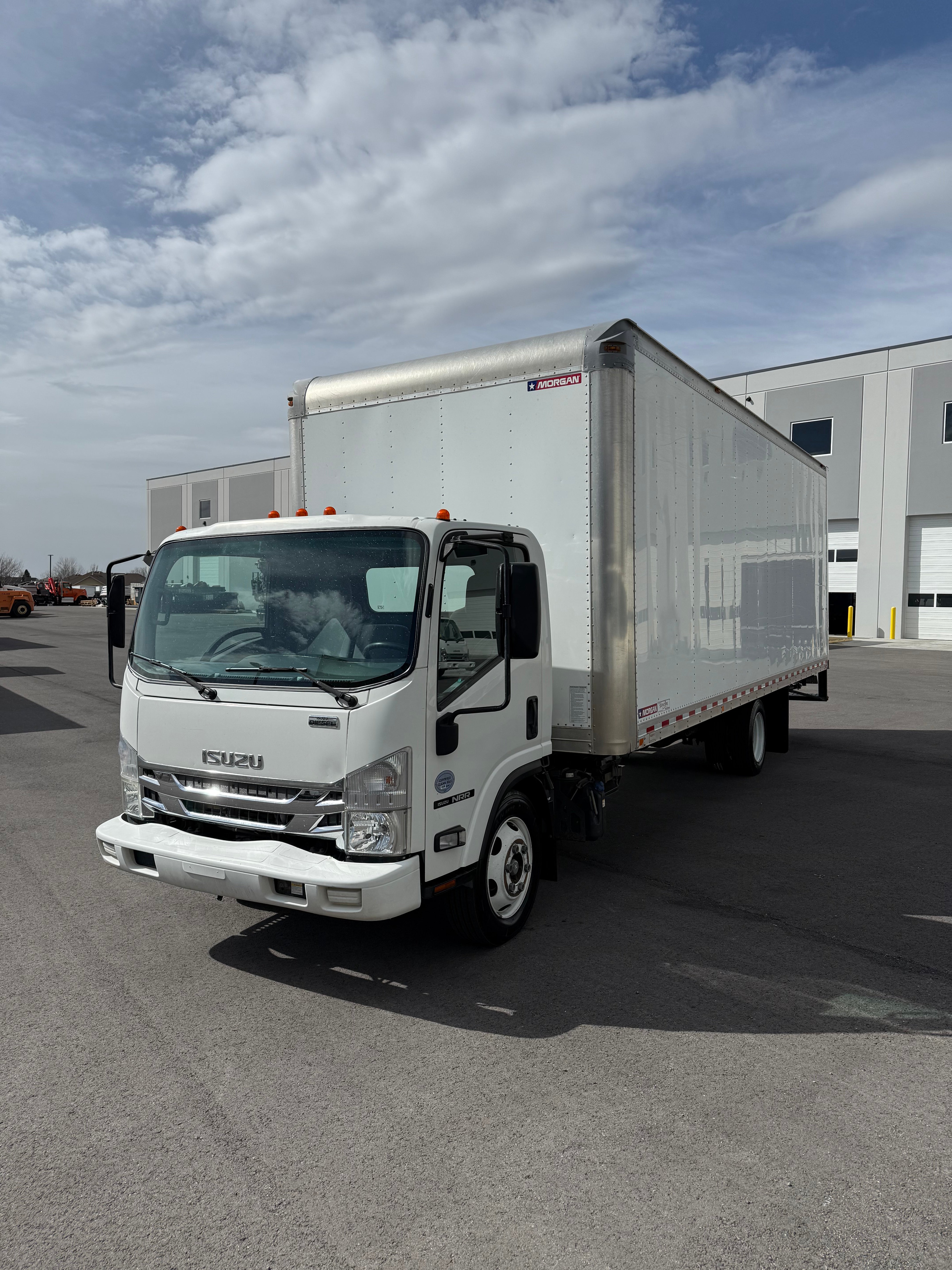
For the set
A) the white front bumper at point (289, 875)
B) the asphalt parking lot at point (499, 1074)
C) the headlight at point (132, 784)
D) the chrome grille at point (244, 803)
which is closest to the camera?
the asphalt parking lot at point (499, 1074)

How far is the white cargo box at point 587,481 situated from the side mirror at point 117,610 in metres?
1.69

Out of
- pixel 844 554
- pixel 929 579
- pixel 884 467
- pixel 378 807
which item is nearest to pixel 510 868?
pixel 378 807

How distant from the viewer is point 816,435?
112 ft

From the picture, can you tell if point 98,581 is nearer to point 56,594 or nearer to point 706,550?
point 56,594

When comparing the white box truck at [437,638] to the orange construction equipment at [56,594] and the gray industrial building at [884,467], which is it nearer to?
the gray industrial building at [884,467]

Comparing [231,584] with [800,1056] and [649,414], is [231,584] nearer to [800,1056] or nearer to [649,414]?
[649,414]

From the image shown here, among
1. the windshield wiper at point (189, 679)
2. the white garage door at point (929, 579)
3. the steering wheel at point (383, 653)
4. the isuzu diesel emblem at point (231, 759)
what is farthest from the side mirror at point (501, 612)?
the white garage door at point (929, 579)

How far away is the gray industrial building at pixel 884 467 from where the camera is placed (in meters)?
31.3

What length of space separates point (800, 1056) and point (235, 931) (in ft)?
9.91

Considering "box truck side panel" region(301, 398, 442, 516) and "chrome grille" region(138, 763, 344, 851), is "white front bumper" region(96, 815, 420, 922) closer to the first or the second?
"chrome grille" region(138, 763, 344, 851)

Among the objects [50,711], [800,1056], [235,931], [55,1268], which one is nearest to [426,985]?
[235,931]

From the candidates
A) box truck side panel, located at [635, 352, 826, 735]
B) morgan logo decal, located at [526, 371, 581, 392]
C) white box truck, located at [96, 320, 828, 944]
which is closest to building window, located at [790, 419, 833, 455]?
box truck side panel, located at [635, 352, 826, 735]

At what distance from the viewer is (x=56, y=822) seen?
303 inches

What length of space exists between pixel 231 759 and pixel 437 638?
109cm
